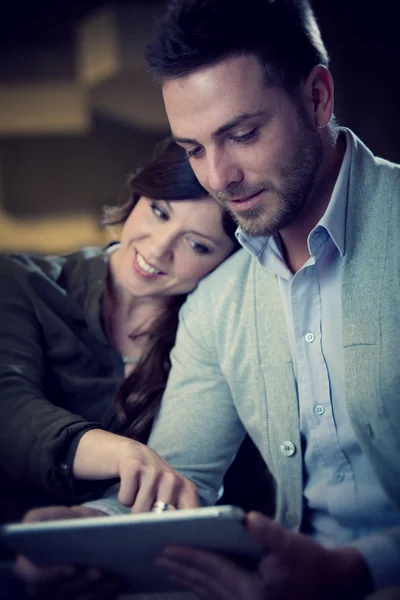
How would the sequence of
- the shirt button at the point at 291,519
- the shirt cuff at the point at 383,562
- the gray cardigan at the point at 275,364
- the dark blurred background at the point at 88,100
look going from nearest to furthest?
the shirt cuff at the point at 383,562, the gray cardigan at the point at 275,364, the shirt button at the point at 291,519, the dark blurred background at the point at 88,100

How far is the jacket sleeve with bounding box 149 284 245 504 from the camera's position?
96 centimetres

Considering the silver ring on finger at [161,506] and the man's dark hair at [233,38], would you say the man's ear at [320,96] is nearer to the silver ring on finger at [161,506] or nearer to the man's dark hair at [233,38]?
the man's dark hair at [233,38]

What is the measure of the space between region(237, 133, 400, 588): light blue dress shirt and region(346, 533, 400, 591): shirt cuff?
0.13m

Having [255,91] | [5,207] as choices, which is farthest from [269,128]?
[5,207]

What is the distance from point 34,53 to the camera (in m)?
1.63

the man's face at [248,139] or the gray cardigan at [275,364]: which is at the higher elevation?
the man's face at [248,139]

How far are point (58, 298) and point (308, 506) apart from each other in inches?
19.7

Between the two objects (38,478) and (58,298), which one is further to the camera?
(58,298)

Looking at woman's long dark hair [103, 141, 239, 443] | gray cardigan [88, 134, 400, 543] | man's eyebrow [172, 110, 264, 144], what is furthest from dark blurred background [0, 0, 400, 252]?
gray cardigan [88, 134, 400, 543]

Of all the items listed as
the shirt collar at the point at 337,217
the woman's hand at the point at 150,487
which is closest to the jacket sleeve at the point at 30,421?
the woman's hand at the point at 150,487

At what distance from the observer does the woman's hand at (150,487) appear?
30.6 inches

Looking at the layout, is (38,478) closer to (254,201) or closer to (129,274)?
(129,274)

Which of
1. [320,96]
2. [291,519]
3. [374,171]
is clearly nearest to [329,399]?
[291,519]

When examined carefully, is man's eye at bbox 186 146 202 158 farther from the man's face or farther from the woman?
the woman
